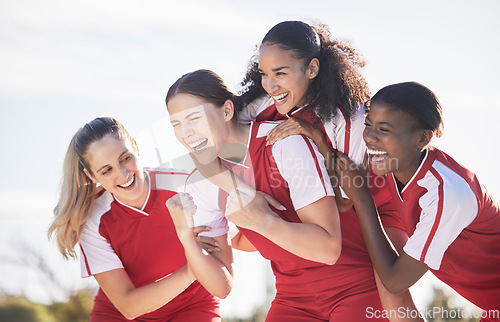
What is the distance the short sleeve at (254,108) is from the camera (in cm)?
340

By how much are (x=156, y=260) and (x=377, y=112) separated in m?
1.81

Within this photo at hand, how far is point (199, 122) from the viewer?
320 cm

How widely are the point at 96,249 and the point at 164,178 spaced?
2.15 ft

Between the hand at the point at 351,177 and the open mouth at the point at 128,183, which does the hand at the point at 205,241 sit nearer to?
the open mouth at the point at 128,183

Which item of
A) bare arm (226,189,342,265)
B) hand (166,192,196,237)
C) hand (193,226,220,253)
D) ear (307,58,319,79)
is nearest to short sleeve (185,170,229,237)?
hand (193,226,220,253)

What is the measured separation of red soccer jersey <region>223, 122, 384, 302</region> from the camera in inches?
111

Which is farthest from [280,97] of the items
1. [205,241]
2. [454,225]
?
[454,225]

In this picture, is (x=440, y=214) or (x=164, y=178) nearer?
(x=440, y=214)

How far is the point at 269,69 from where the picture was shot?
10.1ft

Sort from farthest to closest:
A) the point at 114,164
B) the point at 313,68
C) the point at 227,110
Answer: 1. the point at 114,164
2. the point at 227,110
3. the point at 313,68

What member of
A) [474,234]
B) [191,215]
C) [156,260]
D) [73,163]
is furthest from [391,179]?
[73,163]

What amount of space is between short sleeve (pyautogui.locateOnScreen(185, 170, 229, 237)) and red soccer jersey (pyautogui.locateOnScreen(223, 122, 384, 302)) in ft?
1.09

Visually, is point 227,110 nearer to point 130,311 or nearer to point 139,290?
point 139,290

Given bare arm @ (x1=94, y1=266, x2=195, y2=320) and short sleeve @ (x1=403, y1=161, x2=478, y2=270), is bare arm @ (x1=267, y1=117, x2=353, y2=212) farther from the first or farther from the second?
bare arm @ (x1=94, y1=266, x2=195, y2=320)
